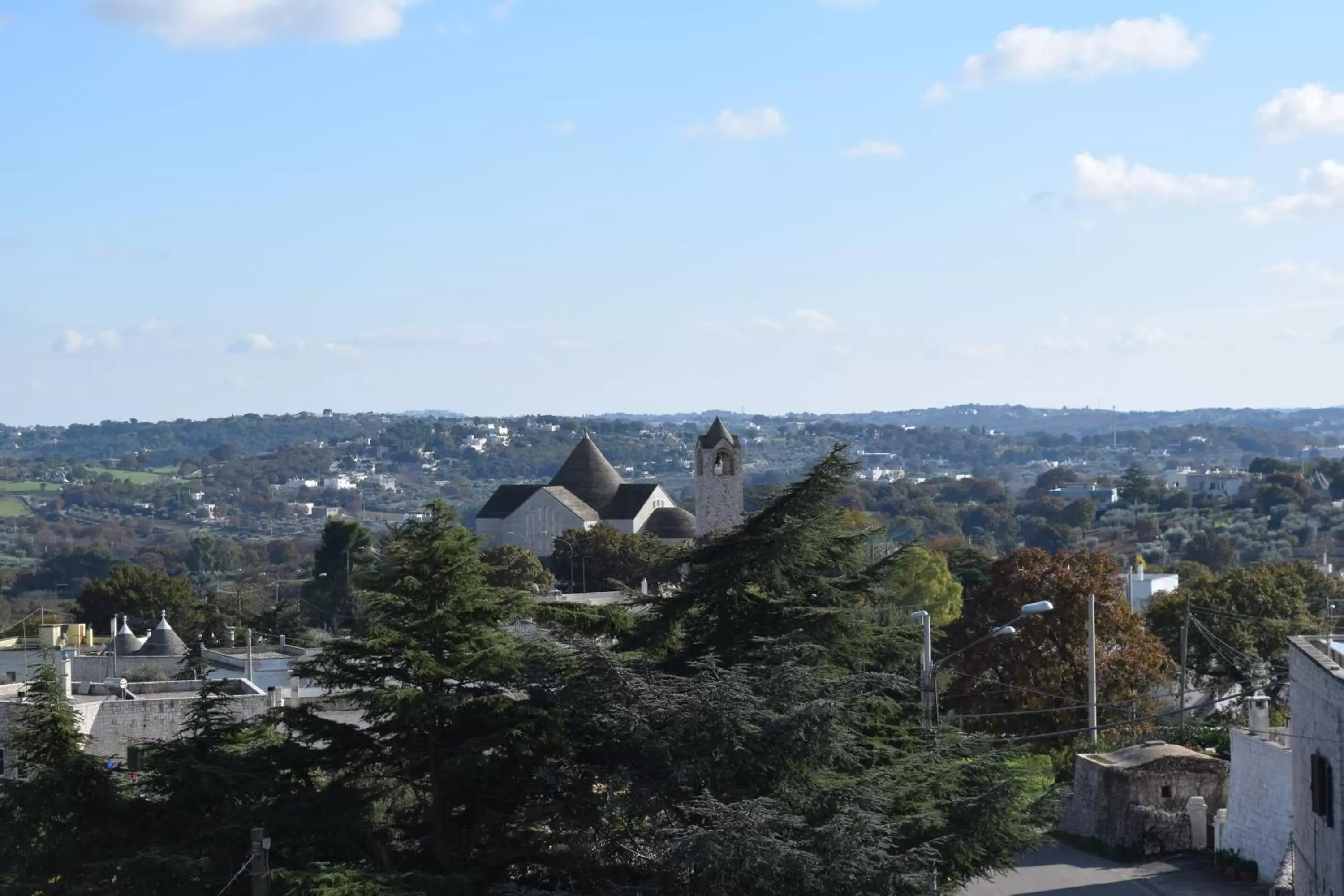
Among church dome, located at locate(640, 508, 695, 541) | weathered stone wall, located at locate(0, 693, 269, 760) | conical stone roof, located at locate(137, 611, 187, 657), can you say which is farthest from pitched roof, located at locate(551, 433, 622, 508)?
weathered stone wall, located at locate(0, 693, 269, 760)

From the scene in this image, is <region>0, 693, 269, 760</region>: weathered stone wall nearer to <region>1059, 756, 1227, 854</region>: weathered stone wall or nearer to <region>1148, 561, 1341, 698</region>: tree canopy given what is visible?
<region>1059, 756, 1227, 854</region>: weathered stone wall

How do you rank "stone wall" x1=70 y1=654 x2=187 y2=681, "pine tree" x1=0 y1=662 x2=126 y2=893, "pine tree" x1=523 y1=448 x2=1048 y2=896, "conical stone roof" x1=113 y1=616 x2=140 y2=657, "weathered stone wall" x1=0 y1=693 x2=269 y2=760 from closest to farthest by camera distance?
"pine tree" x1=523 y1=448 x2=1048 y2=896
"pine tree" x1=0 y1=662 x2=126 y2=893
"weathered stone wall" x1=0 y1=693 x2=269 y2=760
"stone wall" x1=70 y1=654 x2=187 y2=681
"conical stone roof" x1=113 y1=616 x2=140 y2=657

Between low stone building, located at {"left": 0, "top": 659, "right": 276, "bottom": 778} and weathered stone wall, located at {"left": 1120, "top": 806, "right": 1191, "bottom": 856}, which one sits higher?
low stone building, located at {"left": 0, "top": 659, "right": 276, "bottom": 778}

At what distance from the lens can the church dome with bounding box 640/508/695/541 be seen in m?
83.1

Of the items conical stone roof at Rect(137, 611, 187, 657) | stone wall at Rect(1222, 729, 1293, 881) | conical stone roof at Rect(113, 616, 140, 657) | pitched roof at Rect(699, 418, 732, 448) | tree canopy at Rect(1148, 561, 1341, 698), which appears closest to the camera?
stone wall at Rect(1222, 729, 1293, 881)

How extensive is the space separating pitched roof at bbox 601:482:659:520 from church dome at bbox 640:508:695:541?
983 millimetres

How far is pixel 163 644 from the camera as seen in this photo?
52531 mm

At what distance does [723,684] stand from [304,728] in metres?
5.07

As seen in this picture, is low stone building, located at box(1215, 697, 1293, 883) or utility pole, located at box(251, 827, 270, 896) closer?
utility pole, located at box(251, 827, 270, 896)

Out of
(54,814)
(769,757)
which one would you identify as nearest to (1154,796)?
(769,757)

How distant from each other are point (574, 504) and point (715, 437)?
17.0m

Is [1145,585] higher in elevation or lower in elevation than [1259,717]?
lower

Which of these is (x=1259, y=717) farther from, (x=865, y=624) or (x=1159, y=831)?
(x=865, y=624)

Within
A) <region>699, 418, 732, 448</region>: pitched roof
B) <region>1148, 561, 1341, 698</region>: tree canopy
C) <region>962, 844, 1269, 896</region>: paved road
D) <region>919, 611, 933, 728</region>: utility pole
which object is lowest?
<region>962, 844, 1269, 896</region>: paved road
